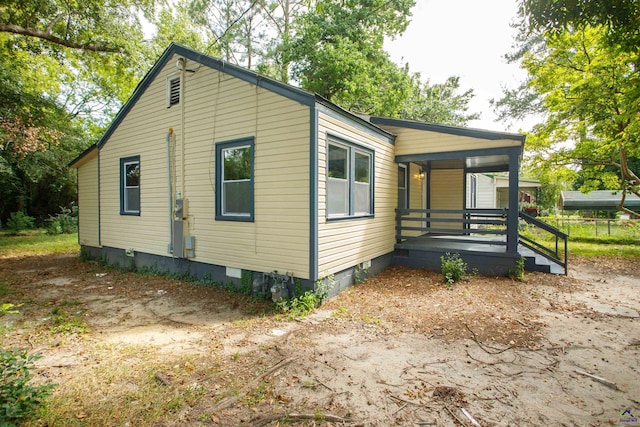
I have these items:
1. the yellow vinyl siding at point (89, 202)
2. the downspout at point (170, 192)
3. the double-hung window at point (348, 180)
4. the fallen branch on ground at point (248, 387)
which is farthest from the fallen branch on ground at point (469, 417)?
the yellow vinyl siding at point (89, 202)

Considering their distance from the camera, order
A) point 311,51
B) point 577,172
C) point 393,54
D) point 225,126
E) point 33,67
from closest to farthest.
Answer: point 225,126 < point 577,172 < point 33,67 < point 311,51 < point 393,54

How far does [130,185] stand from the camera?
936cm

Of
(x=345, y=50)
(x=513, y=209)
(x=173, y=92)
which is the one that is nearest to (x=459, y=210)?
(x=513, y=209)

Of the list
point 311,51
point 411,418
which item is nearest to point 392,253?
point 411,418

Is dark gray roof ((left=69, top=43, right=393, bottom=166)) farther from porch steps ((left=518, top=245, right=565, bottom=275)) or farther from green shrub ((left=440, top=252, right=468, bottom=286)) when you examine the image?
porch steps ((left=518, top=245, right=565, bottom=275))

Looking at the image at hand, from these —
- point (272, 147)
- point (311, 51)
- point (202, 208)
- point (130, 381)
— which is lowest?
point (130, 381)

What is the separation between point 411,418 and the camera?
8.93 feet

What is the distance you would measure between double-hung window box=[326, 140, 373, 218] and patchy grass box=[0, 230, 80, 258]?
480 inches

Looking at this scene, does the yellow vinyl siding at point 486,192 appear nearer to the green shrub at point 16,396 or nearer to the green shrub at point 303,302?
the green shrub at point 303,302

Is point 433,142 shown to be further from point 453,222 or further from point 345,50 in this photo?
point 345,50

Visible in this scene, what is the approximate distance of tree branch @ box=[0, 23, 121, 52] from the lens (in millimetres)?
9789

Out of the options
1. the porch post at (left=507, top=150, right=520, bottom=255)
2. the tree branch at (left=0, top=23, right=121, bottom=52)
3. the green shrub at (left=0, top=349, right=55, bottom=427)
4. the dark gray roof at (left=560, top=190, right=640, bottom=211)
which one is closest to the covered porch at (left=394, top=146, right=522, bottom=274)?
the porch post at (left=507, top=150, right=520, bottom=255)

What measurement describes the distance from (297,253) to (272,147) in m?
2.08

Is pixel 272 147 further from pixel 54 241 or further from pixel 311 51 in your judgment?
pixel 54 241
